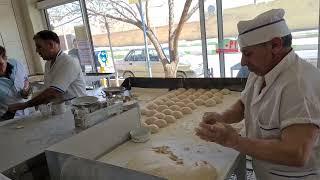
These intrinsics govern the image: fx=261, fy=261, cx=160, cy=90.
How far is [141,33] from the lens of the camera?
4242mm

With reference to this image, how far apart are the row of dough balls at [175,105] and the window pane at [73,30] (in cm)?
287

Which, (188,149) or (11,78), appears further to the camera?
(11,78)

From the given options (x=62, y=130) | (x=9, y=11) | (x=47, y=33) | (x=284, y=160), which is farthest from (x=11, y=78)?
(x=9, y=11)

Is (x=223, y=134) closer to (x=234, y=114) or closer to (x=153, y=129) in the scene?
(x=234, y=114)

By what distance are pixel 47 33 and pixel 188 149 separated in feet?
4.99

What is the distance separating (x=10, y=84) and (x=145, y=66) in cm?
249

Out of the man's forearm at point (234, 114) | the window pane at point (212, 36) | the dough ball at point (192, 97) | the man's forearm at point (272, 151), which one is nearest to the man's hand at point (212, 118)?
the man's forearm at point (234, 114)

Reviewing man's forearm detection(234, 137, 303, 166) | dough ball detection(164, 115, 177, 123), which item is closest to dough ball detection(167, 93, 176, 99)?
dough ball detection(164, 115, 177, 123)

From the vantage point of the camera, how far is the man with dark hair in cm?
220

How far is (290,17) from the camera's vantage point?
2.88 m

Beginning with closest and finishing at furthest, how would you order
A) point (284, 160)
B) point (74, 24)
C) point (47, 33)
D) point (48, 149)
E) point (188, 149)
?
point (284, 160) → point (48, 149) → point (188, 149) → point (47, 33) → point (74, 24)

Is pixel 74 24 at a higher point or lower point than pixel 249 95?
higher

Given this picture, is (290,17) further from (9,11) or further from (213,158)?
(9,11)

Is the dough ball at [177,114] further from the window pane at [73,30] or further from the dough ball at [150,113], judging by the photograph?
the window pane at [73,30]
